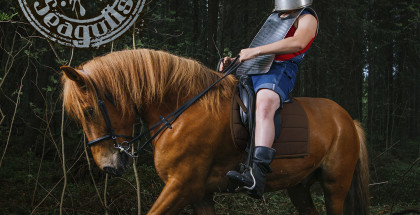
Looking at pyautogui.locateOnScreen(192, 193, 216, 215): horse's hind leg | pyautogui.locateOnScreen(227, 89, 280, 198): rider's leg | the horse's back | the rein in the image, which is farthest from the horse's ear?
the horse's back

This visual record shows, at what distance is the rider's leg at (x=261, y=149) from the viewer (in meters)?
2.74

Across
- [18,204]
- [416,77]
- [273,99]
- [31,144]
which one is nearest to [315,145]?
[273,99]

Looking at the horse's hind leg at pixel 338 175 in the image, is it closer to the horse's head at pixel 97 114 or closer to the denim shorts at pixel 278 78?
the denim shorts at pixel 278 78

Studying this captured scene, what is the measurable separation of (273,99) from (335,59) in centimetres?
893

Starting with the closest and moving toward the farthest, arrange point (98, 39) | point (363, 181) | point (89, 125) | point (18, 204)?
1. point (89, 125)
2. point (363, 181)
3. point (98, 39)
4. point (18, 204)

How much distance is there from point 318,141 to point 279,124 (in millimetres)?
533

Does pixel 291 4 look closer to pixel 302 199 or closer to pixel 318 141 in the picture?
pixel 318 141

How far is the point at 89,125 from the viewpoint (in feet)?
8.86

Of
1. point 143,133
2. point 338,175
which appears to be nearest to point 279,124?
point 338,175

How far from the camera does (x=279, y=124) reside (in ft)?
10.1

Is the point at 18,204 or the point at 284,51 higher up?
the point at 284,51

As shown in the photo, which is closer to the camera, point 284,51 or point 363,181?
point 284,51

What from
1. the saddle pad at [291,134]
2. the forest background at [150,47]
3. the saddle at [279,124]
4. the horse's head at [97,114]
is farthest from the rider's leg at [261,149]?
the forest background at [150,47]

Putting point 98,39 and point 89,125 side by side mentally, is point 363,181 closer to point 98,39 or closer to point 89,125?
point 89,125
